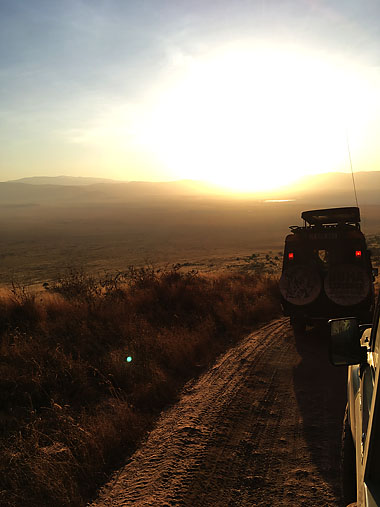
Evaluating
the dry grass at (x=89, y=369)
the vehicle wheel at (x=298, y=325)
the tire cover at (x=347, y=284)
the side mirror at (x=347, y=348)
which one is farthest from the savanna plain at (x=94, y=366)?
the side mirror at (x=347, y=348)

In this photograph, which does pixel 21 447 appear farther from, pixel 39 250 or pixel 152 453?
pixel 39 250

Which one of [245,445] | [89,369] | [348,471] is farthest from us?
[89,369]

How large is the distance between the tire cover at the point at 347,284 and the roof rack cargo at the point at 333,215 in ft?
5.07

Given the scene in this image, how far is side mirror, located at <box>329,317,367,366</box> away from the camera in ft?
7.45

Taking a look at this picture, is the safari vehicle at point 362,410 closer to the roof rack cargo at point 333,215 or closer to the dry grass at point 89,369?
the dry grass at point 89,369

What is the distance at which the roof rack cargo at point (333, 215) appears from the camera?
844 cm

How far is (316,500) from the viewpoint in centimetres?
319

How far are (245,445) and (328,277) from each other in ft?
13.8

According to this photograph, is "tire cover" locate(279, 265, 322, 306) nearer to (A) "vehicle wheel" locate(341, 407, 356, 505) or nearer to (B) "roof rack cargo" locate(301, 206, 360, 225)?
(B) "roof rack cargo" locate(301, 206, 360, 225)

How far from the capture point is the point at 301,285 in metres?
7.46

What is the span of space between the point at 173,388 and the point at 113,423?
1.32 metres

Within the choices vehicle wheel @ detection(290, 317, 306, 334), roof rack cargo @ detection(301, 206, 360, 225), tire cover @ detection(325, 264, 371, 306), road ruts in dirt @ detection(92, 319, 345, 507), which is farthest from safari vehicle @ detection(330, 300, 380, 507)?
roof rack cargo @ detection(301, 206, 360, 225)

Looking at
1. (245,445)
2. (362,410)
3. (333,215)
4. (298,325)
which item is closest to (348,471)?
(362,410)

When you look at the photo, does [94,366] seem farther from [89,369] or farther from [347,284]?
[347,284]
